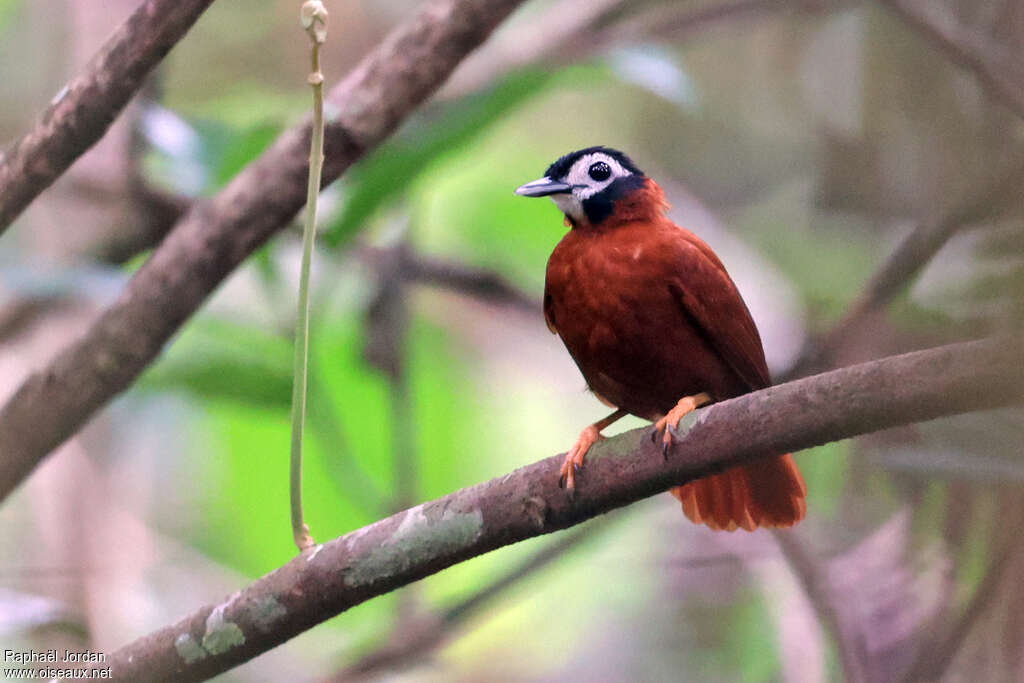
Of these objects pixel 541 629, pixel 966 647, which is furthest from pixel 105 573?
pixel 966 647

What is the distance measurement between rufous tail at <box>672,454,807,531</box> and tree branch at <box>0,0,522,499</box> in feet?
3.50

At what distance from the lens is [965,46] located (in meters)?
2.47

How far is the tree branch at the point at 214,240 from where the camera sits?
95.3 inches

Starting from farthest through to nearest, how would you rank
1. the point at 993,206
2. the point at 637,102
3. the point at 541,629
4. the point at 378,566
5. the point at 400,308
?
the point at 637,102 < the point at 541,629 < the point at 400,308 < the point at 993,206 < the point at 378,566

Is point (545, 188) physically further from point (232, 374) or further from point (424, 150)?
point (232, 374)

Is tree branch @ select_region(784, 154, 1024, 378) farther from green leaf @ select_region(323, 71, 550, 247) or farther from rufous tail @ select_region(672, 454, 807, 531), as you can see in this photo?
green leaf @ select_region(323, 71, 550, 247)

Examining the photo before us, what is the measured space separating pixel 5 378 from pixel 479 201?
6.54 ft

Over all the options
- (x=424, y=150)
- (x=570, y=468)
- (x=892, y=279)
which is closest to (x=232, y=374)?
(x=424, y=150)

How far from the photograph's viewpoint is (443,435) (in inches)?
167

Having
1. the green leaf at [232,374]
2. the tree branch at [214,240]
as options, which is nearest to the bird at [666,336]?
the tree branch at [214,240]

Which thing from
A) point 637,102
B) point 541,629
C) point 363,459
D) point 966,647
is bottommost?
point 966,647

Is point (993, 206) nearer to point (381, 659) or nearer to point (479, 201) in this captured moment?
point (381, 659)

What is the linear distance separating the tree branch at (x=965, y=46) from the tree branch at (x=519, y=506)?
0.71 metres

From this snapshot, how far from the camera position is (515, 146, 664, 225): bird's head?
240 cm
